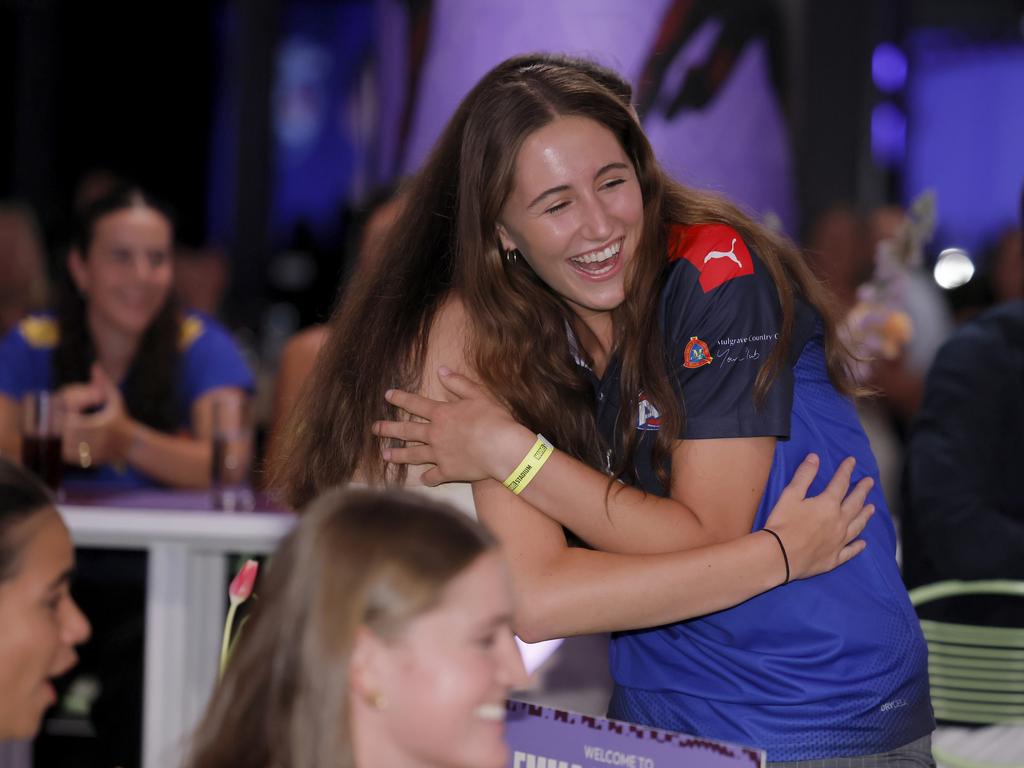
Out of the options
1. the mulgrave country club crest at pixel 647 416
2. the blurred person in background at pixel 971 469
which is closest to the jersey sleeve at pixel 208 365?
the blurred person in background at pixel 971 469

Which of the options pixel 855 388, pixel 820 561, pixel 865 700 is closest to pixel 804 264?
pixel 855 388

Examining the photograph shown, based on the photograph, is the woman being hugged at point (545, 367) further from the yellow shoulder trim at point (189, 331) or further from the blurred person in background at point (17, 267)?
the blurred person in background at point (17, 267)

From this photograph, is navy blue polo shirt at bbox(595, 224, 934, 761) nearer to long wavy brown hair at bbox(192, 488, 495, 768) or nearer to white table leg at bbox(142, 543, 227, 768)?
long wavy brown hair at bbox(192, 488, 495, 768)

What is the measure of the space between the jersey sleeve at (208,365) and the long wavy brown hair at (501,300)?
1.70 meters

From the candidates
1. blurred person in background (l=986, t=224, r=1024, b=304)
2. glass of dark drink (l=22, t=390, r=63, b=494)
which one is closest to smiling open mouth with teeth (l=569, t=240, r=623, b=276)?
glass of dark drink (l=22, t=390, r=63, b=494)

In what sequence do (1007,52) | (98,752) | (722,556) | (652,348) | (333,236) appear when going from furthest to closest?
1. (333,236)
2. (1007,52)
3. (98,752)
4. (652,348)
5. (722,556)

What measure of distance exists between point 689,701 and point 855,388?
48 centimetres

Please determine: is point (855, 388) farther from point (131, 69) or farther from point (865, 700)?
point (131, 69)

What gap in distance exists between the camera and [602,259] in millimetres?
1812

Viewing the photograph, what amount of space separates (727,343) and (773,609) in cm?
33

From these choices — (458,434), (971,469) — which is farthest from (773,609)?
(971,469)

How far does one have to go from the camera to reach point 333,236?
10.0m

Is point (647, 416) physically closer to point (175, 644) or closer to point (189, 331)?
point (175, 644)

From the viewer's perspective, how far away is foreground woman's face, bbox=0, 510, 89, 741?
151cm
